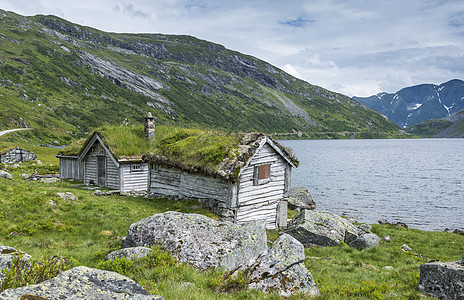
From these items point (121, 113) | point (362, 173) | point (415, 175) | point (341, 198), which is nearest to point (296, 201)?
point (341, 198)

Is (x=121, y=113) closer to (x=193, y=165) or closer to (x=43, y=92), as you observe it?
(x=43, y=92)

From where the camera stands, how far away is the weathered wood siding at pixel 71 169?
38494 millimetres

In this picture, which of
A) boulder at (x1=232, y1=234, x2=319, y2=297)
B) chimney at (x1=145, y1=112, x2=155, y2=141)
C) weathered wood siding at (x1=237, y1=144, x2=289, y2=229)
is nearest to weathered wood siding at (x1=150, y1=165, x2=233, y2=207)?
weathered wood siding at (x1=237, y1=144, x2=289, y2=229)

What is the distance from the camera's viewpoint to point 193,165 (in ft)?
73.9

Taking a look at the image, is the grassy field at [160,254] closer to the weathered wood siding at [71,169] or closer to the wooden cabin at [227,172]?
the wooden cabin at [227,172]

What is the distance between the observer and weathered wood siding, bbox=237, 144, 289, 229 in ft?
72.1

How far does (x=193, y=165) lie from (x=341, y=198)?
38.0m

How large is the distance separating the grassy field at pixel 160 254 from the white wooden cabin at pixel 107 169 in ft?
22.9

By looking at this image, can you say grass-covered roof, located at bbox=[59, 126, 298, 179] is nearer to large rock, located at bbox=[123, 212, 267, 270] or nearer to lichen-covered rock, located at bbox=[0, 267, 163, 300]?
large rock, located at bbox=[123, 212, 267, 270]

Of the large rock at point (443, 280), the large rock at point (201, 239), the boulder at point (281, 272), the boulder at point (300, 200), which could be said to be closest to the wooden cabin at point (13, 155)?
the boulder at point (300, 200)

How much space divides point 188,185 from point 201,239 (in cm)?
1407

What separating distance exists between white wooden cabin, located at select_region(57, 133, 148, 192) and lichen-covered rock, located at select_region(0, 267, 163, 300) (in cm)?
2715

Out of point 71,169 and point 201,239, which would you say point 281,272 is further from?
point 71,169

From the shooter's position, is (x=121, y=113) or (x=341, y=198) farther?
(x=121, y=113)
